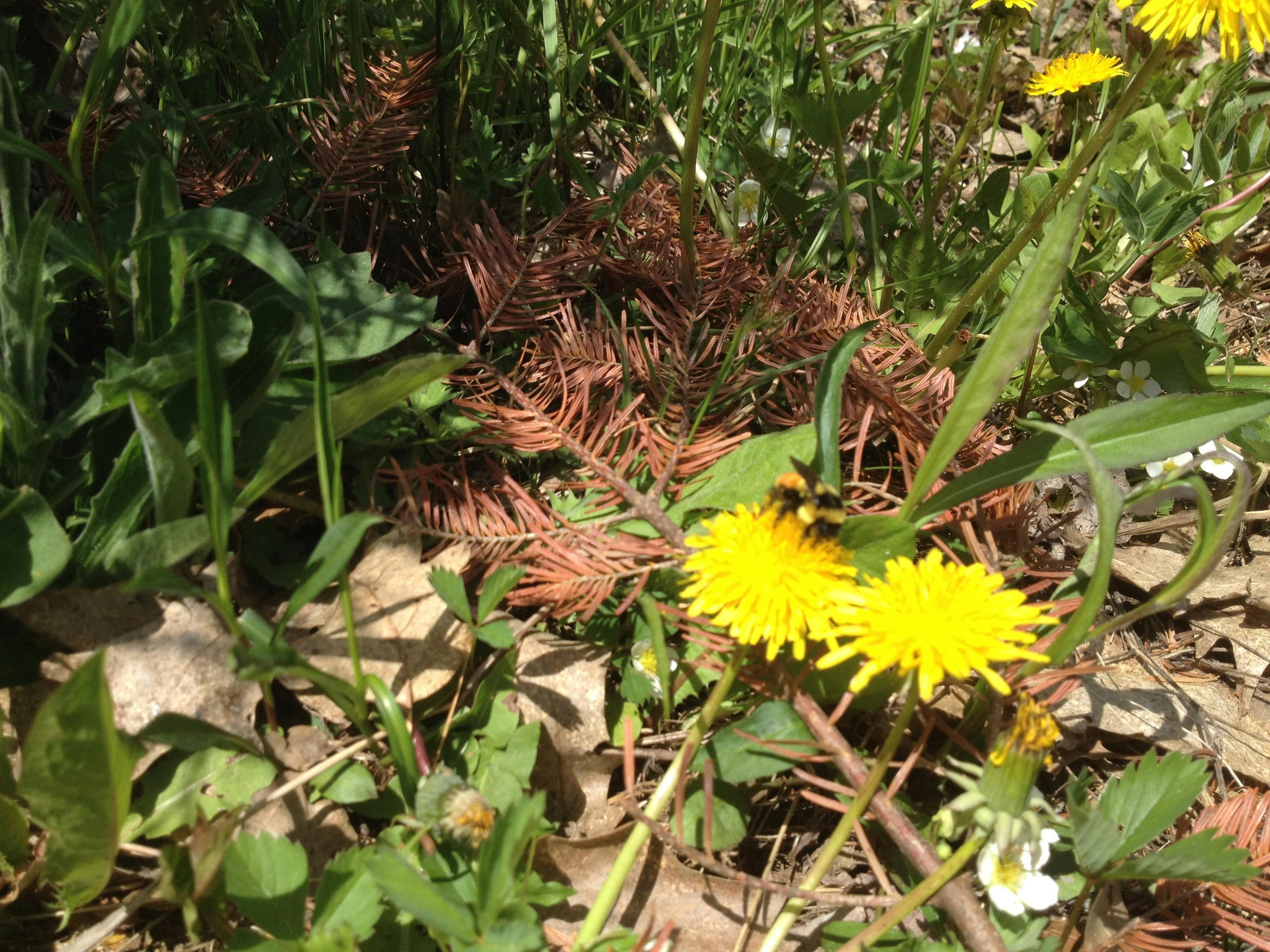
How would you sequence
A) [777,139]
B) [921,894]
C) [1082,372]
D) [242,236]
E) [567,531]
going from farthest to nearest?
1. [777,139]
2. [1082,372]
3. [567,531]
4. [242,236]
5. [921,894]

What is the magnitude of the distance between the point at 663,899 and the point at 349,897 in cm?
43

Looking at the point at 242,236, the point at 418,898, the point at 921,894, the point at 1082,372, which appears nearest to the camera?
the point at 418,898

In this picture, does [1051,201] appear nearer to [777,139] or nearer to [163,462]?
[777,139]

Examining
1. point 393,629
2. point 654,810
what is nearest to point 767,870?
point 654,810

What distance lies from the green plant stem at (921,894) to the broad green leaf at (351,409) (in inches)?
34.4

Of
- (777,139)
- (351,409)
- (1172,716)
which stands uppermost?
(777,139)

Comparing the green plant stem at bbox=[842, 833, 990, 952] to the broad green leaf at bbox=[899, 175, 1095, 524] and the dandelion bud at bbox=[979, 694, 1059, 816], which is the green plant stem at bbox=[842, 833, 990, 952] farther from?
the broad green leaf at bbox=[899, 175, 1095, 524]

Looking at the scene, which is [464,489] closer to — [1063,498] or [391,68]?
[391,68]

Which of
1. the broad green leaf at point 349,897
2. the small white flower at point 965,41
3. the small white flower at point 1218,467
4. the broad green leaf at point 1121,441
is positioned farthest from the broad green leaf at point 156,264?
the small white flower at point 965,41

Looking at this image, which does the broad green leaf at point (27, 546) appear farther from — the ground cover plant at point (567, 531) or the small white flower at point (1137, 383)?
the small white flower at point (1137, 383)

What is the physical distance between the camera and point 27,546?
4.11ft

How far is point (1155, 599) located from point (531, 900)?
889 mm

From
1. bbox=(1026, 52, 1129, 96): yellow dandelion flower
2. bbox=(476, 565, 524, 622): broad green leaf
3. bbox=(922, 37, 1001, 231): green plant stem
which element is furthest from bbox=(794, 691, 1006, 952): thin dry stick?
bbox=(1026, 52, 1129, 96): yellow dandelion flower

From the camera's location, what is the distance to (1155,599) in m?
1.25
